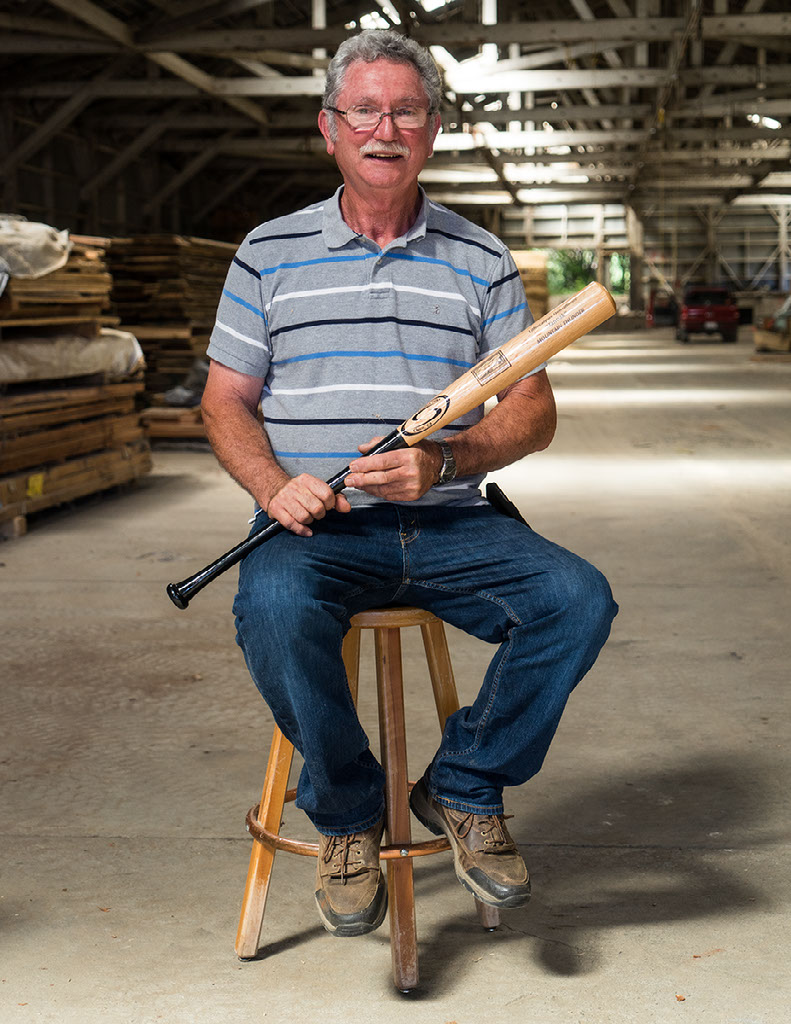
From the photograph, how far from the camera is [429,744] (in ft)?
12.3

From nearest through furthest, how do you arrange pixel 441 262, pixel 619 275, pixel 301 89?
pixel 441 262 → pixel 301 89 → pixel 619 275

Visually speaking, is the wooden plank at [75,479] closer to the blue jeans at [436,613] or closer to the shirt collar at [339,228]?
the shirt collar at [339,228]

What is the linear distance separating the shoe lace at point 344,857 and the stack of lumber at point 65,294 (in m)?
5.38

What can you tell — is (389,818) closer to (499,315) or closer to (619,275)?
(499,315)

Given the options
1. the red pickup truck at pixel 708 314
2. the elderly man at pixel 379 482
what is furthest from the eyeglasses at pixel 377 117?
the red pickup truck at pixel 708 314

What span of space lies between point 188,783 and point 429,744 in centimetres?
72

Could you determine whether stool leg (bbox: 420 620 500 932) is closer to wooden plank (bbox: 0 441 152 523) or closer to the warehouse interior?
the warehouse interior

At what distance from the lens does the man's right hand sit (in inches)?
95.0

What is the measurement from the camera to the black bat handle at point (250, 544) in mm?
2467

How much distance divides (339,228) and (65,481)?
547cm

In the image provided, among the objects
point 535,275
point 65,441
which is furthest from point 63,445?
point 535,275

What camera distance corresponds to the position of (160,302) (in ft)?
41.4

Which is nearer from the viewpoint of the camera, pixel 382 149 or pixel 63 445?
pixel 382 149

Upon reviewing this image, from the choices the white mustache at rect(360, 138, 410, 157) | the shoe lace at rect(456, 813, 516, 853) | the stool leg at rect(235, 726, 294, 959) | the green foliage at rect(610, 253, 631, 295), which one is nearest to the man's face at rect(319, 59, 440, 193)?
the white mustache at rect(360, 138, 410, 157)
